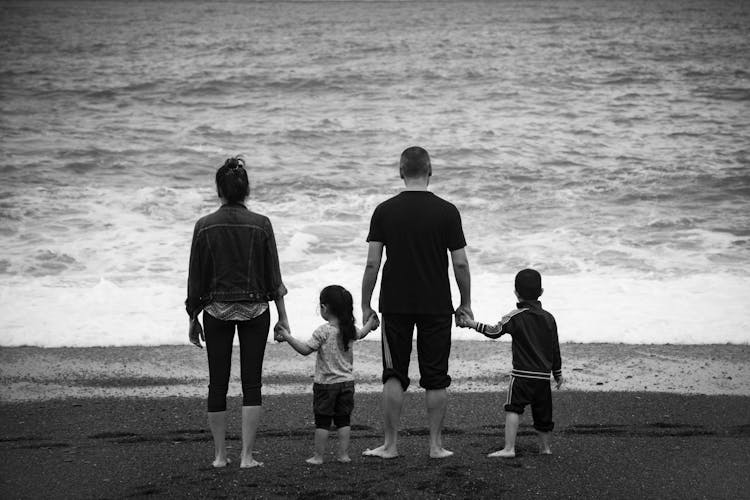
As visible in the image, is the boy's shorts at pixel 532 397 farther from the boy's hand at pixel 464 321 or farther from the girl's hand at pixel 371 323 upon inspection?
the girl's hand at pixel 371 323

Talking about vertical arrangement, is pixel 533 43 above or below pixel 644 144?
above

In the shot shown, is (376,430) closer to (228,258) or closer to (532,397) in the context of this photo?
(532,397)

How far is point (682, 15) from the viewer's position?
51125 millimetres

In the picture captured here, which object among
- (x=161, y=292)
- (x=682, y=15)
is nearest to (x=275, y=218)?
(x=161, y=292)

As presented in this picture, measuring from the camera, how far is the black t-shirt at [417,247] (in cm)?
434

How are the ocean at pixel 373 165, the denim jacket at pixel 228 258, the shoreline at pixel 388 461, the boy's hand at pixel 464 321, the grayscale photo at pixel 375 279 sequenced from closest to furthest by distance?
the shoreline at pixel 388 461
the denim jacket at pixel 228 258
the grayscale photo at pixel 375 279
the boy's hand at pixel 464 321
the ocean at pixel 373 165

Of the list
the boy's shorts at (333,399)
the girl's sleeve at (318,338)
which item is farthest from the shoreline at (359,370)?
the girl's sleeve at (318,338)

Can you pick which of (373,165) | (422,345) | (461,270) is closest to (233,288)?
(422,345)

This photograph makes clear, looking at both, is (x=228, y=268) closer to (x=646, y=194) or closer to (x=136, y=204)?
(x=136, y=204)

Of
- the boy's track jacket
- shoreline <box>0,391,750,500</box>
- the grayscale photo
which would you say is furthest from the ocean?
the boy's track jacket

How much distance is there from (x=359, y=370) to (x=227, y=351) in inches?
97.9

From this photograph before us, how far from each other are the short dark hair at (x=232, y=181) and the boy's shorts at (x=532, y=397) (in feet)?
5.99

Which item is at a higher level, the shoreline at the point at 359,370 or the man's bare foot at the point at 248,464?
the shoreline at the point at 359,370

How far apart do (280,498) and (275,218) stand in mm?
9495
